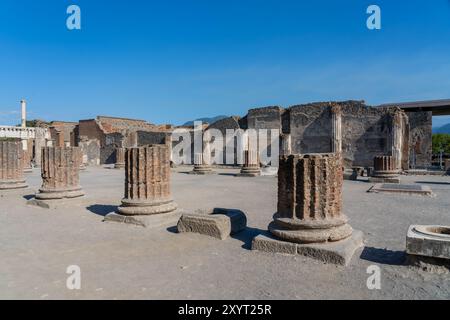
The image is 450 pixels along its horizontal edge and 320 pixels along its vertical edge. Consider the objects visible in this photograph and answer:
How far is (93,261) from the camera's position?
399 cm

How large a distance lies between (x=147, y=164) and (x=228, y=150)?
22506 mm

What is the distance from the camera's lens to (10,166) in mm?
10344

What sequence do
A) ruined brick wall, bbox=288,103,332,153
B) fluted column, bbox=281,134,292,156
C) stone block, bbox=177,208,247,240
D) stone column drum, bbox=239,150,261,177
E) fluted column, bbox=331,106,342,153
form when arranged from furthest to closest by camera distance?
fluted column, bbox=281,134,292,156 < ruined brick wall, bbox=288,103,332,153 < fluted column, bbox=331,106,342,153 < stone column drum, bbox=239,150,261,177 < stone block, bbox=177,208,247,240

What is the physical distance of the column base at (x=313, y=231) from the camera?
4168 millimetres

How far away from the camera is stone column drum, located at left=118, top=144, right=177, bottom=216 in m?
6.17

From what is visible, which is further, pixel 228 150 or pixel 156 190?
pixel 228 150

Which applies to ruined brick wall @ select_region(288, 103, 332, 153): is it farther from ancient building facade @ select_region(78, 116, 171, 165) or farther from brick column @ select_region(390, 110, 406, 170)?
ancient building facade @ select_region(78, 116, 171, 165)

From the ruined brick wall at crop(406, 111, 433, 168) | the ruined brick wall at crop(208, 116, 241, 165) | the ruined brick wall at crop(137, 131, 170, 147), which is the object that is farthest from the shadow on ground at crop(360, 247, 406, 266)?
the ruined brick wall at crop(137, 131, 170, 147)

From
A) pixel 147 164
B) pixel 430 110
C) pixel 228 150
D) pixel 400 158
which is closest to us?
pixel 147 164

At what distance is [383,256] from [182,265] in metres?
2.51
